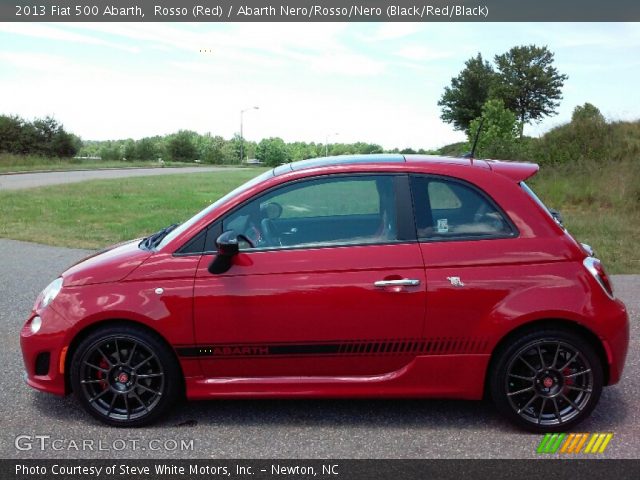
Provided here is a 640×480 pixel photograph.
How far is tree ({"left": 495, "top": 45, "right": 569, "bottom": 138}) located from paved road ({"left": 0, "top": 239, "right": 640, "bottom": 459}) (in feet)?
195

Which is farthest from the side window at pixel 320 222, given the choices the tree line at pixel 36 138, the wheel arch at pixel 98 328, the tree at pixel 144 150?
the tree at pixel 144 150

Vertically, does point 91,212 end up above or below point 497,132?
below

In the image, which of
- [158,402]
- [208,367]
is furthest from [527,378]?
[158,402]

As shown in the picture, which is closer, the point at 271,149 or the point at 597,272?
the point at 597,272

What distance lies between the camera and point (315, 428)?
4.09 metres

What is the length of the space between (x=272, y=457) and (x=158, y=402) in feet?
2.75

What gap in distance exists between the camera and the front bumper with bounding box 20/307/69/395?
405cm

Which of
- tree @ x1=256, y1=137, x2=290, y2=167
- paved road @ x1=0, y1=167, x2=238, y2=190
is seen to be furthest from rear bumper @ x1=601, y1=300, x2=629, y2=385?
tree @ x1=256, y1=137, x2=290, y2=167

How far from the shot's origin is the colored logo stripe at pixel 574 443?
3.80 m

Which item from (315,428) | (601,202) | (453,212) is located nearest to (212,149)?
(601,202)

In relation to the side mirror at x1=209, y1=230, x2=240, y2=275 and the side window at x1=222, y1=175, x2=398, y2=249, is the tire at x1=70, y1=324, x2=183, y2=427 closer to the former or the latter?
the side mirror at x1=209, y1=230, x2=240, y2=275
